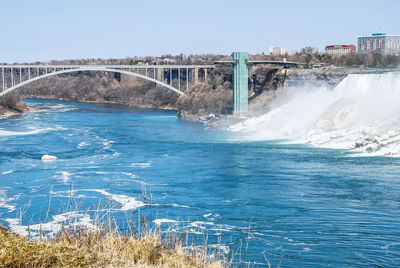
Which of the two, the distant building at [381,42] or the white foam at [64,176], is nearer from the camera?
the white foam at [64,176]

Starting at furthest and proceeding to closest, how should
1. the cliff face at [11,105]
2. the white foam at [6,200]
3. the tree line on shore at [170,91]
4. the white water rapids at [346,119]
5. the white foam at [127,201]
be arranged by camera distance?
1. the cliff face at [11,105]
2. the tree line on shore at [170,91]
3. the white water rapids at [346,119]
4. the white foam at [6,200]
5. the white foam at [127,201]

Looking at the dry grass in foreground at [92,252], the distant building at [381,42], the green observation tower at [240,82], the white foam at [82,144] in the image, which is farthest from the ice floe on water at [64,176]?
the distant building at [381,42]

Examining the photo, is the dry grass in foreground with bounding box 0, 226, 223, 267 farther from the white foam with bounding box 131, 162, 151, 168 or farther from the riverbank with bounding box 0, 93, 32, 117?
the riverbank with bounding box 0, 93, 32, 117

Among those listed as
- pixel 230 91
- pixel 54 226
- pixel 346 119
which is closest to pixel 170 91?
pixel 230 91

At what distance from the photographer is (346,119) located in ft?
76.8

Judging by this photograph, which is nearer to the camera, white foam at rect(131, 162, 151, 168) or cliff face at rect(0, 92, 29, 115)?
white foam at rect(131, 162, 151, 168)

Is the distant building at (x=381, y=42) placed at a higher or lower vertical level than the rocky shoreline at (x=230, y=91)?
higher

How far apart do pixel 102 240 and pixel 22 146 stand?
64.6ft

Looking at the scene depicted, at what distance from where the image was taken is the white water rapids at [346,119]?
19.8 metres

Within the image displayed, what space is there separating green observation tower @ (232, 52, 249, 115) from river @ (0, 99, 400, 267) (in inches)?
495

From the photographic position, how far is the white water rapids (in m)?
19.8

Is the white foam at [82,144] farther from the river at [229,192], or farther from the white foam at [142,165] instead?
the white foam at [142,165]

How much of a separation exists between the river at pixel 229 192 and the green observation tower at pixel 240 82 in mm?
12576

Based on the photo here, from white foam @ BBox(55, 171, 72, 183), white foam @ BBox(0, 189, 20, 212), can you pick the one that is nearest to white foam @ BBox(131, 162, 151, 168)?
white foam @ BBox(55, 171, 72, 183)
